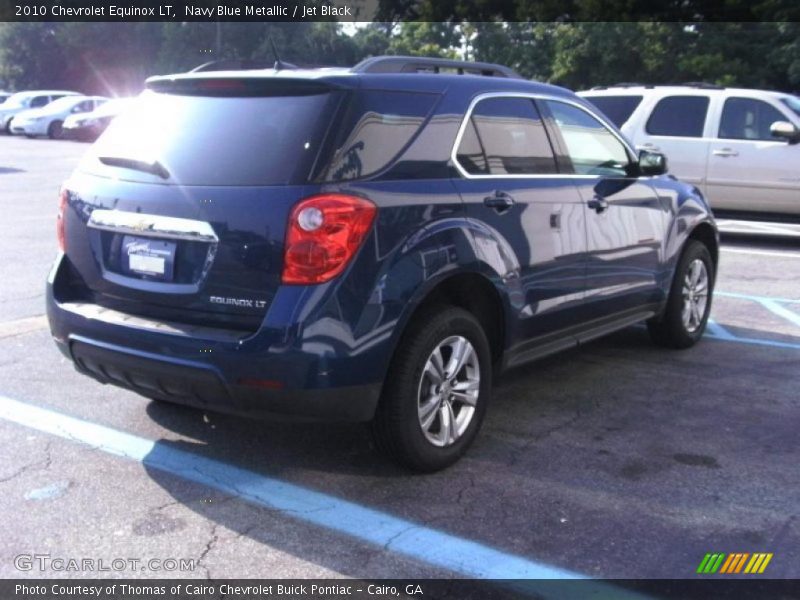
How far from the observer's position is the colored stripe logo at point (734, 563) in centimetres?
359

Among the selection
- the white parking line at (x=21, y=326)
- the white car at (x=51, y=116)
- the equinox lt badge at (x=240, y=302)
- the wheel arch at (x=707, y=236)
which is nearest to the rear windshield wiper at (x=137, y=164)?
the equinox lt badge at (x=240, y=302)

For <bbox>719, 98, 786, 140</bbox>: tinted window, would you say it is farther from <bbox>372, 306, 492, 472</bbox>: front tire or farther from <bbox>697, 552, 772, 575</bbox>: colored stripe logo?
<bbox>697, 552, 772, 575</bbox>: colored stripe logo

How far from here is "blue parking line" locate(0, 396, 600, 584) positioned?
3582 millimetres

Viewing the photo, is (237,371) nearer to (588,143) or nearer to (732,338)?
(588,143)

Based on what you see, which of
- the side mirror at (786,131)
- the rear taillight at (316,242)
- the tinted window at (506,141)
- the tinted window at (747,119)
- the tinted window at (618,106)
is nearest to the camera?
the rear taillight at (316,242)

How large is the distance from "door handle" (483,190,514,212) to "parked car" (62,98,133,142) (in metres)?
29.5

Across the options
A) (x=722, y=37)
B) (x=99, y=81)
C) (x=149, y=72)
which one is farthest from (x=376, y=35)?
(x=722, y=37)

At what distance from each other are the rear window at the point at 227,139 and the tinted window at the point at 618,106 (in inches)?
358

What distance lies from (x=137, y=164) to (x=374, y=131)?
108 cm

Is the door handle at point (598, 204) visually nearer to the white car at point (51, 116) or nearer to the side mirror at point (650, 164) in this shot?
the side mirror at point (650, 164)

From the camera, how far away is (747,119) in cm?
1204

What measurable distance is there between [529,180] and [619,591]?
225cm

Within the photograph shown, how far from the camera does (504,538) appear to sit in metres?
3.80

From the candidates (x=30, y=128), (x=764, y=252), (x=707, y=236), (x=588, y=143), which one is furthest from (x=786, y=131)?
(x=30, y=128)
